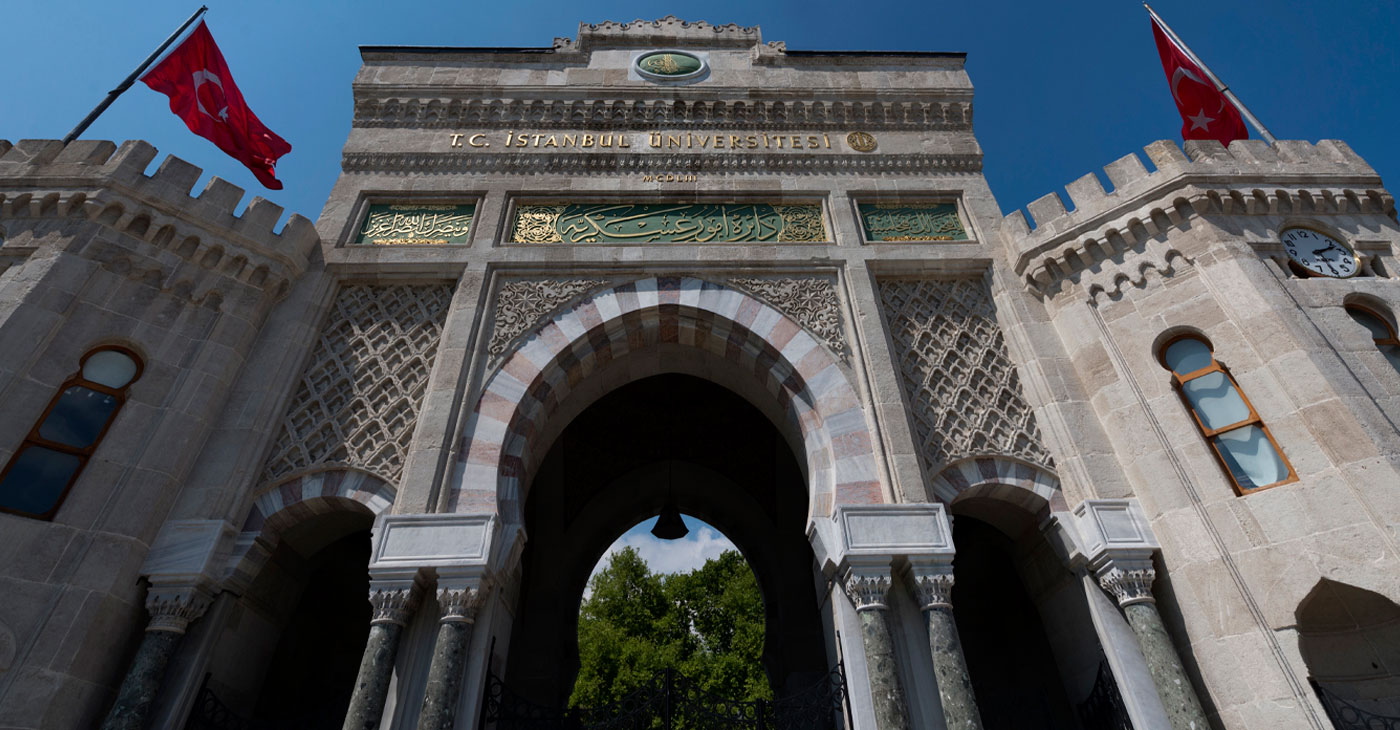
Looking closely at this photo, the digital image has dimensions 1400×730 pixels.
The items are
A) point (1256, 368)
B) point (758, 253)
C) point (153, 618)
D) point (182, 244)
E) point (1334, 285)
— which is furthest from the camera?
point (758, 253)

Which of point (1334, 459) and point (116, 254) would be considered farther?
point (116, 254)

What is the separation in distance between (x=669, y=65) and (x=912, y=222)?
175 inches

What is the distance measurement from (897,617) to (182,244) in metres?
7.37

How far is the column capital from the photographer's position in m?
5.12

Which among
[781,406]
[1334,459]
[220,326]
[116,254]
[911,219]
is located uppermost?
[911,219]

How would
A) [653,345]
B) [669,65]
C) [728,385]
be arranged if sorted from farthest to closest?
[669,65] → [728,385] → [653,345]

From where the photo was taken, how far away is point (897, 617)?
17.0 ft

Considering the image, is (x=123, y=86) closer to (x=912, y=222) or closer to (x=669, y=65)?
(x=669, y=65)

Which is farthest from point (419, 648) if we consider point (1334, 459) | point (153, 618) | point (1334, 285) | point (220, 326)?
point (1334, 285)

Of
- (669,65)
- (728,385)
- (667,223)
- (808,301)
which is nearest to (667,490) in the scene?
(728,385)

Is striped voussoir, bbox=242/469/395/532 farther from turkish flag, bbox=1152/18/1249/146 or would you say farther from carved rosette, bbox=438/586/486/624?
turkish flag, bbox=1152/18/1249/146

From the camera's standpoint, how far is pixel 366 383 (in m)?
6.43

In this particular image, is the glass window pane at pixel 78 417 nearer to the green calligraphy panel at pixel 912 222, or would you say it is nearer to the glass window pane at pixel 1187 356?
the green calligraphy panel at pixel 912 222

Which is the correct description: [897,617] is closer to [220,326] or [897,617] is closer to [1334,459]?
[1334,459]
